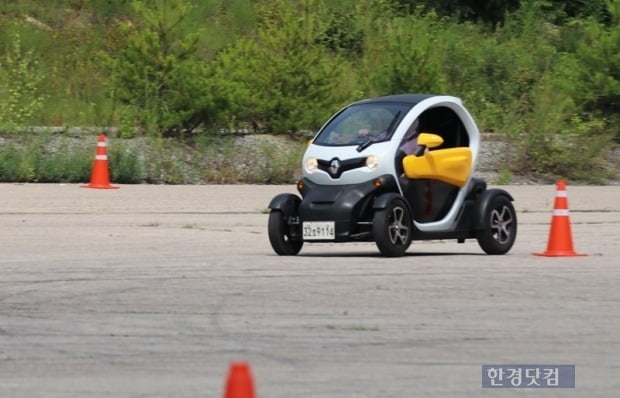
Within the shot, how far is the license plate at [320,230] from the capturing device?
14453 mm

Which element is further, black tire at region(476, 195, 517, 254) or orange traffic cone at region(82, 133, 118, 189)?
orange traffic cone at region(82, 133, 118, 189)

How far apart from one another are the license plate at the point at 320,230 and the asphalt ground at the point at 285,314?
0.25 meters

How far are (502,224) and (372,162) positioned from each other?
176 centimetres

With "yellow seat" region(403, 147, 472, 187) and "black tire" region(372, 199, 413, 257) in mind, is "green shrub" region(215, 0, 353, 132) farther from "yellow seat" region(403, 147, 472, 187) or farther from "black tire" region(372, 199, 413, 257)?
"black tire" region(372, 199, 413, 257)

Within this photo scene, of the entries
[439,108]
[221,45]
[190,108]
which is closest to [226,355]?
[439,108]

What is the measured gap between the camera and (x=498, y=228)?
15531 mm

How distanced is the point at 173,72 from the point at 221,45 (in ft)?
28.8

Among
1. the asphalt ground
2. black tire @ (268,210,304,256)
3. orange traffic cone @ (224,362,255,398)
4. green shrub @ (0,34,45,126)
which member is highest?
green shrub @ (0,34,45,126)

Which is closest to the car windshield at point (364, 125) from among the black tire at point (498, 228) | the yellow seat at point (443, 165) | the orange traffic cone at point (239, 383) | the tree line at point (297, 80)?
the yellow seat at point (443, 165)

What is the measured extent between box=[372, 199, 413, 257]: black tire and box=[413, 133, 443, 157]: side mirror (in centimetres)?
69

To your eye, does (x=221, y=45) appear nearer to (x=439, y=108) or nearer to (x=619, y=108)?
(x=619, y=108)

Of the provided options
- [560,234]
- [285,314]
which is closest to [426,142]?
[560,234]

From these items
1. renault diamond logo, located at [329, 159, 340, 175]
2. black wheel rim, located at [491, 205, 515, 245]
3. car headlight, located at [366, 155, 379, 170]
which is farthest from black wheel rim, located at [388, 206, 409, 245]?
black wheel rim, located at [491, 205, 515, 245]

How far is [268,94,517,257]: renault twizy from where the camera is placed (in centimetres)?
1454
